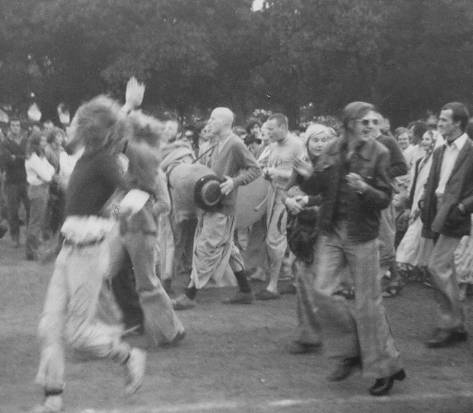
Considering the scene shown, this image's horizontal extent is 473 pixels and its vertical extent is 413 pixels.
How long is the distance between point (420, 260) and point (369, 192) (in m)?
4.45

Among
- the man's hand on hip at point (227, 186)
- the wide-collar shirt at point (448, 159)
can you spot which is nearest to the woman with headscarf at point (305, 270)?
the wide-collar shirt at point (448, 159)

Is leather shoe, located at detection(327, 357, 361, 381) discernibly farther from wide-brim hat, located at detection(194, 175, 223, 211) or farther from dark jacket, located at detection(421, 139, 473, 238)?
wide-brim hat, located at detection(194, 175, 223, 211)

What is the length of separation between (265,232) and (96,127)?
5.41 m

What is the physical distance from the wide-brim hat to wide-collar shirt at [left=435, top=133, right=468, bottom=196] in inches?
82.0

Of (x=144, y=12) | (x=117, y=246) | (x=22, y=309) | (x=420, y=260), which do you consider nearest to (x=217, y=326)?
(x=117, y=246)

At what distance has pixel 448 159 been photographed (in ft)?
26.8

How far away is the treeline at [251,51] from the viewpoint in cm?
4609

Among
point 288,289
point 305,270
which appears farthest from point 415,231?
point 305,270

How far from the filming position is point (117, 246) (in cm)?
784

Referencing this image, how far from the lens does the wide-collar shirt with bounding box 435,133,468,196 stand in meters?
8.05

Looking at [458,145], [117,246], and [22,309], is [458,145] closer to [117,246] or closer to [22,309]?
[117,246]

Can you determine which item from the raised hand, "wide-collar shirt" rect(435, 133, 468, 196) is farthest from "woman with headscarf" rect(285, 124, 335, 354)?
the raised hand

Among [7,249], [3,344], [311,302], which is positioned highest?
[311,302]

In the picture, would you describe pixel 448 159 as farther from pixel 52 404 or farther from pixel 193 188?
pixel 52 404
